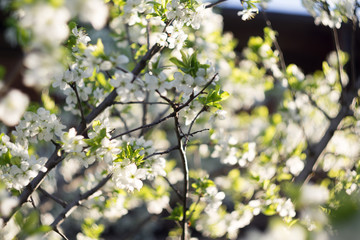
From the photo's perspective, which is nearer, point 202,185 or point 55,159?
point 55,159

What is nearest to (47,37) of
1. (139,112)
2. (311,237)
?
(311,237)

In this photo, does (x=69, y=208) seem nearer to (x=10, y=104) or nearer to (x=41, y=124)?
(x=41, y=124)

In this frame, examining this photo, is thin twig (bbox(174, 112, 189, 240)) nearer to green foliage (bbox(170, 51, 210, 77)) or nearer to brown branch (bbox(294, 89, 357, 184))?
green foliage (bbox(170, 51, 210, 77))

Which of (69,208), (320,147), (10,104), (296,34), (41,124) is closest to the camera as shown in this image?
(10,104)

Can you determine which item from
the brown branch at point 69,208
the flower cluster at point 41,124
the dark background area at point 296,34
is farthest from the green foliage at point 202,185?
the dark background area at point 296,34

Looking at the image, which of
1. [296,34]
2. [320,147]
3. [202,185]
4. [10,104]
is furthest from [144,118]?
[296,34]

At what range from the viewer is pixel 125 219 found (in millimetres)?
3936

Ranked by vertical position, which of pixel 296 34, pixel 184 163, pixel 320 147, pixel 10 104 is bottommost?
pixel 10 104

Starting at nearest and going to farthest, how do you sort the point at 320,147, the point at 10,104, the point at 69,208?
1. the point at 10,104
2. the point at 69,208
3. the point at 320,147

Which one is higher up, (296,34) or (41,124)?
(296,34)

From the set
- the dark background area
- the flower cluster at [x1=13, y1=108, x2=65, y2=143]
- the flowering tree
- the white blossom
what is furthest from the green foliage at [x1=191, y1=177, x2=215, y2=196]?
the dark background area

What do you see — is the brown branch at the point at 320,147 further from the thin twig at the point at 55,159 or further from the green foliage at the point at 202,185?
the thin twig at the point at 55,159

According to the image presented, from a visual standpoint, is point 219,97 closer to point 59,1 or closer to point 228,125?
point 59,1

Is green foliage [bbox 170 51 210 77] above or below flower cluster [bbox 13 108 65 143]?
above
